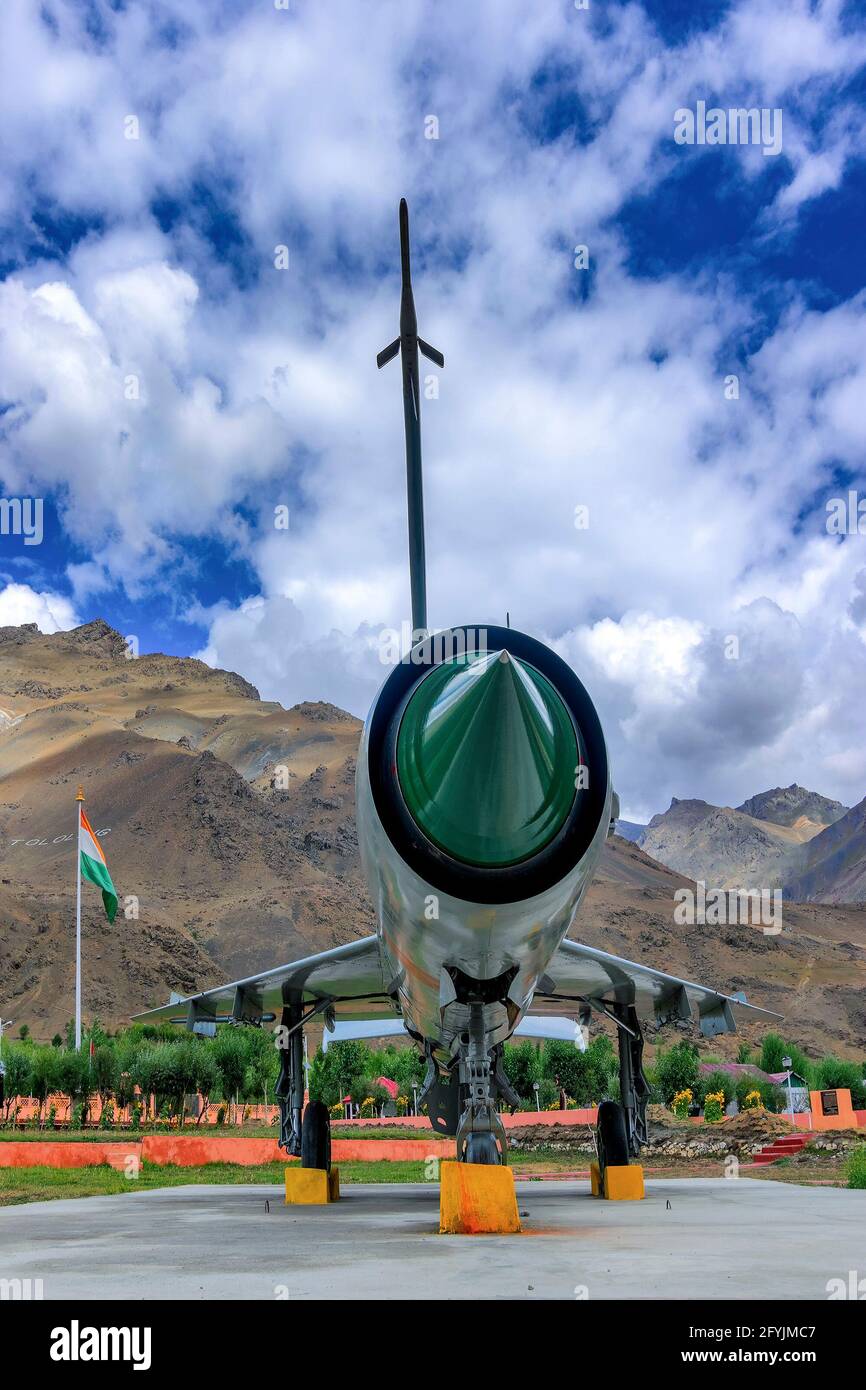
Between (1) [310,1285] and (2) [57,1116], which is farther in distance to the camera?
(2) [57,1116]

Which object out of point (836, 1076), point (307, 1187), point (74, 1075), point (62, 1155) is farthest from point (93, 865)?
point (836, 1076)

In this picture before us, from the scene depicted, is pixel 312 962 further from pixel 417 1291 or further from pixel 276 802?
pixel 276 802

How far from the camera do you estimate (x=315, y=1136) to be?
41.3 ft

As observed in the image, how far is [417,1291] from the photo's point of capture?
467cm

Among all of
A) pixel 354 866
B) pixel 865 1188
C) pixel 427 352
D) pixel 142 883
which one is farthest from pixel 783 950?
pixel 427 352

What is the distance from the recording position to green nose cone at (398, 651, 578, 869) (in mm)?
5191

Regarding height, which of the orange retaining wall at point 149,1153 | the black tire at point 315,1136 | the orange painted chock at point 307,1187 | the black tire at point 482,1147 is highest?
the black tire at point 482,1147

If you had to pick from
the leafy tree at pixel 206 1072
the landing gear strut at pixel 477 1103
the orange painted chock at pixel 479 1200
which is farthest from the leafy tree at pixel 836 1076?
the orange painted chock at pixel 479 1200

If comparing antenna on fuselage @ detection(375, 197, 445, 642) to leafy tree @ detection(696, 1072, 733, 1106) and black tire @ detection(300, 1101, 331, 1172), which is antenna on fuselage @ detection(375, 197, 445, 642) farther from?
leafy tree @ detection(696, 1072, 733, 1106)

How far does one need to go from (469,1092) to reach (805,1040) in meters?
111

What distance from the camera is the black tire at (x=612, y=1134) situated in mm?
13305

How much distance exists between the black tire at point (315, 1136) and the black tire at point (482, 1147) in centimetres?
532

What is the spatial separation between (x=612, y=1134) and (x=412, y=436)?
9395 millimetres

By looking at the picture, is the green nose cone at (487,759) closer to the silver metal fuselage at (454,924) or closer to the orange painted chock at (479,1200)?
the silver metal fuselage at (454,924)
